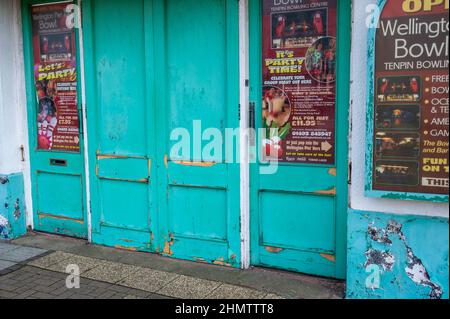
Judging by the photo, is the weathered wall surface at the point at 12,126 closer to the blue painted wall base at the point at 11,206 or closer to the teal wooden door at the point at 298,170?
the blue painted wall base at the point at 11,206

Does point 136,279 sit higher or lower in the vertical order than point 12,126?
lower

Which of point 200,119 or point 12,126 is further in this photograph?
point 12,126

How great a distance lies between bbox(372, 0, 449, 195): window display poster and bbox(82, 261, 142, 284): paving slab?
2.44 metres

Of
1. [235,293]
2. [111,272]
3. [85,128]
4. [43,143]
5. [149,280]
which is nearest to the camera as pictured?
[235,293]

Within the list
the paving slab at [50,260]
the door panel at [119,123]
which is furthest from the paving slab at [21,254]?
the door panel at [119,123]

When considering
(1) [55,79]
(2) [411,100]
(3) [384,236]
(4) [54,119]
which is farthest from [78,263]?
(2) [411,100]

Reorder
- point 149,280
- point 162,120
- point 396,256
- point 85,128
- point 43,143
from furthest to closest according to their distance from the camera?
point 43,143 → point 85,128 → point 162,120 → point 149,280 → point 396,256

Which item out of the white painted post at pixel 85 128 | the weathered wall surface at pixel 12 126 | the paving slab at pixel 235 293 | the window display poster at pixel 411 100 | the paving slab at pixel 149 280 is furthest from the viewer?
the weathered wall surface at pixel 12 126

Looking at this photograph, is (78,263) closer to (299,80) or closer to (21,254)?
(21,254)

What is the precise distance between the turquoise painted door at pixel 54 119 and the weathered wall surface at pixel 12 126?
0.10 m

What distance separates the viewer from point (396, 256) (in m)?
3.56

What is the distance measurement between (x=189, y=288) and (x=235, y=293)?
1.38 feet

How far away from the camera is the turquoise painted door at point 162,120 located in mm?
4473
